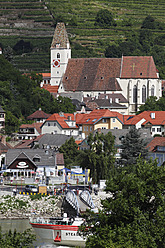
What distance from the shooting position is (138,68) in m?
95.0

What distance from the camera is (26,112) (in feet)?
264

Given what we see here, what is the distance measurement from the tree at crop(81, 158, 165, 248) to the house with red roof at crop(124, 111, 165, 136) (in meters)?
42.6

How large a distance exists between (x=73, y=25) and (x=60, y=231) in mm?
89079

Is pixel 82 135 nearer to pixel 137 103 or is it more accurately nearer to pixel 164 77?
pixel 137 103

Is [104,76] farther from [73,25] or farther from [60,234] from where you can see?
[60,234]

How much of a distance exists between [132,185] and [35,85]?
63.2 meters

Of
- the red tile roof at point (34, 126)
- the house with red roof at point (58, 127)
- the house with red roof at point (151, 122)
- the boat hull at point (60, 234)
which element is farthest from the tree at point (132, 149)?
the red tile roof at point (34, 126)

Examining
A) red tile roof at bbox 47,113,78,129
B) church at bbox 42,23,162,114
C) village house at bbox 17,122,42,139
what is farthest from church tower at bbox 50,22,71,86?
village house at bbox 17,122,42,139

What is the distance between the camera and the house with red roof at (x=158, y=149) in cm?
5625

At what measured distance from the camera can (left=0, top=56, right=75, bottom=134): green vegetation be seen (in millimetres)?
78369

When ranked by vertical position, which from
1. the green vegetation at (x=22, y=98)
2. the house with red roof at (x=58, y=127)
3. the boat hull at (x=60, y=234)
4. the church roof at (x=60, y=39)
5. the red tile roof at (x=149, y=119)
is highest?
the church roof at (x=60, y=39)

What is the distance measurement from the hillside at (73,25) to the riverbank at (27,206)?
209 ft

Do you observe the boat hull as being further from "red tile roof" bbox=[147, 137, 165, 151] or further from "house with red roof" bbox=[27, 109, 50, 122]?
"house with red roof" bbox=[27, 109, 50, 122]

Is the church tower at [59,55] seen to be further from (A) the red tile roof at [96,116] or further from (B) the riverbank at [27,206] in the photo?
(B) the riverbank at [27,206]
